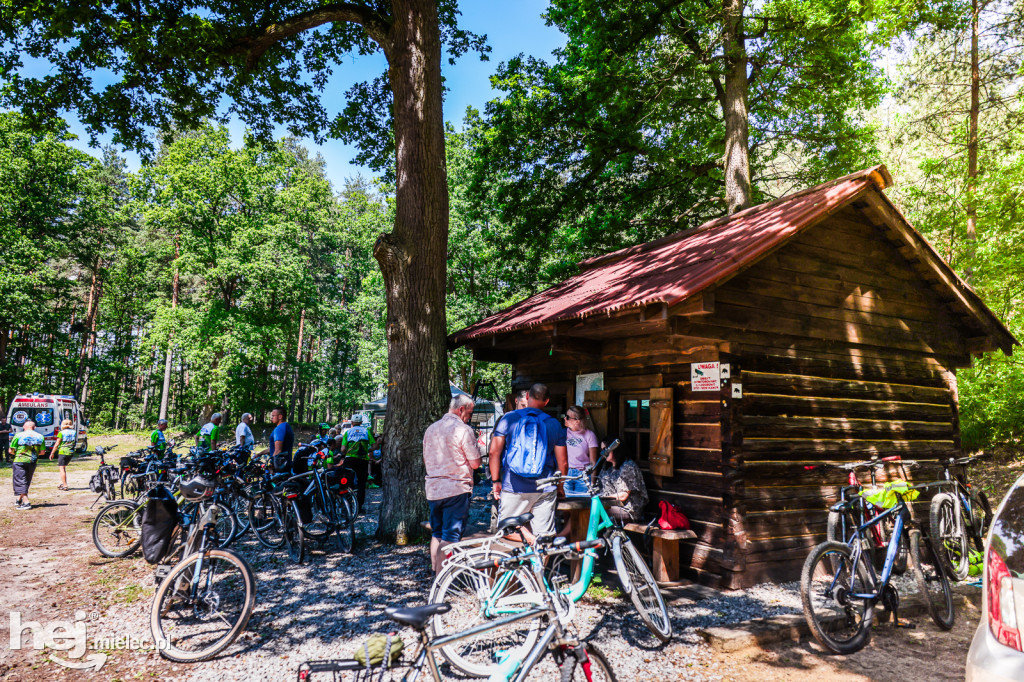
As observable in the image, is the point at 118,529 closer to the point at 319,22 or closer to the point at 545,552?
the point at 545,552

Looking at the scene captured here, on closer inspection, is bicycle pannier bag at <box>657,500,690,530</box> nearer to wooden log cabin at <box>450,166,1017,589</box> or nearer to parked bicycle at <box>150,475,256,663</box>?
wooden log cabin at <box>450,166,1017,589</box>

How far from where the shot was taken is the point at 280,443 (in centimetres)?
1007

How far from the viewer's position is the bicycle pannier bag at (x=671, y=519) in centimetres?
712

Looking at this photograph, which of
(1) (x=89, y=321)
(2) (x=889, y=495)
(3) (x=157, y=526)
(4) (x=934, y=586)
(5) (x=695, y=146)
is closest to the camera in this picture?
(2) (x=889, y=495)

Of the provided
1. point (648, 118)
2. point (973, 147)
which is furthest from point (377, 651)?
point (973, 147)

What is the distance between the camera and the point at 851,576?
517 centimetres

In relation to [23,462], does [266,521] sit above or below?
below

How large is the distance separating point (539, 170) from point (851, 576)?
41.3 feet

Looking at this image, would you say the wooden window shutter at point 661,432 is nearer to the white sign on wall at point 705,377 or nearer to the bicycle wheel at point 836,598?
the white sign on wall at point 705,377

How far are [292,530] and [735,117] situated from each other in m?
13.3

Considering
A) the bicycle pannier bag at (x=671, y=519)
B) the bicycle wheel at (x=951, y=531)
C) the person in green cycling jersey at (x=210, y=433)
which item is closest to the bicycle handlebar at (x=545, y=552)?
the bicycle pannier bag at (x=671, y=519)

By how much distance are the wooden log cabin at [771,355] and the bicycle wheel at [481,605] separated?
3.41m

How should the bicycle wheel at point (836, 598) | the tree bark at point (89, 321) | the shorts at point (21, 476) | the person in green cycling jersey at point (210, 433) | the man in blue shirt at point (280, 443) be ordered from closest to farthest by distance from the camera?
the bicycle wheel at point (836, 598), the man in blue shirt at point (280, 443), the shorts at point (21, 476), the person in green cycling jersey at point (210, 433), the tree bark at point (89, 321)

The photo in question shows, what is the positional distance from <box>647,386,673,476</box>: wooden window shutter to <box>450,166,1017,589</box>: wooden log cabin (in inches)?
0.9
